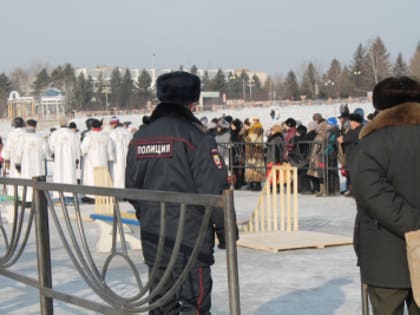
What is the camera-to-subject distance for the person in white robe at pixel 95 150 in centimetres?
1855

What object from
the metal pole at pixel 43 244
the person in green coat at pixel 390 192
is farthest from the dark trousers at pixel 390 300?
the metal pole at pixel 43 244

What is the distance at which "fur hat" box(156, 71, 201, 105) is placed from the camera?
5.01 metres

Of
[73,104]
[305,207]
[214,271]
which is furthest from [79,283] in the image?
[73,104]

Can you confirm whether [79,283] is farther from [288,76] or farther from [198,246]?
[288,76]

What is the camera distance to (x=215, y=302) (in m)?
7.54

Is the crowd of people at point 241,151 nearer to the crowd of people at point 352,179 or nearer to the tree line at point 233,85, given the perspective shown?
the crowd of people at point 352,179

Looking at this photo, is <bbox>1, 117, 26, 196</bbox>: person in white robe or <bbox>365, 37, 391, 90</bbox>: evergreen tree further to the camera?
<bbox>365, 37, 391, 90</bbox>: evergreen tree

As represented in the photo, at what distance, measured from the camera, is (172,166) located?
4.86m

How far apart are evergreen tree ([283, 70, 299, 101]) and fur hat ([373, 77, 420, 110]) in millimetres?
126468

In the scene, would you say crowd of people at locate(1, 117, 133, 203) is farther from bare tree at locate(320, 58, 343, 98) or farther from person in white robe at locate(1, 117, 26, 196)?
bare tree at locate(320, 58, 343, 98)

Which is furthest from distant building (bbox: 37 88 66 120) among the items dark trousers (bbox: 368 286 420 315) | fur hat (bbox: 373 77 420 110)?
dark trousers (bbox: 368 286 420 315)

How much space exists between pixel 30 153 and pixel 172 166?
1304 cm

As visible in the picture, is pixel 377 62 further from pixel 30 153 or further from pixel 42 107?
pixel 30 153

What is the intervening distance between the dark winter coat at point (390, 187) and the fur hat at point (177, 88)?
3.43 feet
